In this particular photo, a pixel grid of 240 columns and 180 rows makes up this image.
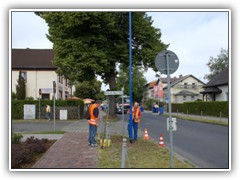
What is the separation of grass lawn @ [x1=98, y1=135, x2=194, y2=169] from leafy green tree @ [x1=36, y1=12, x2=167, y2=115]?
15300 mm

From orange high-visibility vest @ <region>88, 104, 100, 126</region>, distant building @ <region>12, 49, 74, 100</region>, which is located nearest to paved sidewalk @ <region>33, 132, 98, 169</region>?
orange high-visibility vest @ <region>88, 104, 100, 126</region>

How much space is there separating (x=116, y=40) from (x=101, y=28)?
2.57 m

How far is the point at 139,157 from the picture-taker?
10148 millimetres

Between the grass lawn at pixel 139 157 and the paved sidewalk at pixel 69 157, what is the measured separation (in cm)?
32

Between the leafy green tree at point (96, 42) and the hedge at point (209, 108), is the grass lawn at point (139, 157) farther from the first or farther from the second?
the hedge at point (209, 108)

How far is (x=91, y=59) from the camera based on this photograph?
27312 mm

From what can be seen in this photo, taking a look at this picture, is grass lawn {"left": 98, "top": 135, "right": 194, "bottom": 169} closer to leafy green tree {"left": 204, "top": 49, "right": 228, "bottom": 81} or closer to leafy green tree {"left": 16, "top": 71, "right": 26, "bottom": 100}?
leafy green tree {"left": 16, "top": 71, "right": 26, "bottom": 100}

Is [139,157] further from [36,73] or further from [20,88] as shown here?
[36,73]

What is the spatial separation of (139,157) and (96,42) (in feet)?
63.3

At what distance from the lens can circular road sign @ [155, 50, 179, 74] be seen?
8.14m

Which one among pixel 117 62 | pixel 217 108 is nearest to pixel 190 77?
pixel 217 108

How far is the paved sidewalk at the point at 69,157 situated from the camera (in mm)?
8852
